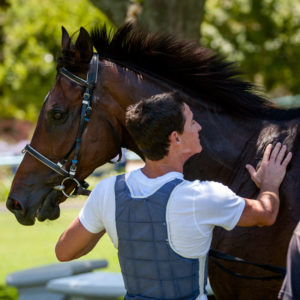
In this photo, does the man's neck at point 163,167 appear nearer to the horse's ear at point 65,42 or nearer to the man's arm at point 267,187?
the man's arm at point 267,187

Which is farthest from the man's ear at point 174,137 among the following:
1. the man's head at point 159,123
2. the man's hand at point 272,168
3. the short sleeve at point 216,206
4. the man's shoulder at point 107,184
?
the man's hand at point 272,168

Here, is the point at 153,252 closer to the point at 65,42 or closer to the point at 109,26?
the point at 65,42

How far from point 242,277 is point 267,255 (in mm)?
182

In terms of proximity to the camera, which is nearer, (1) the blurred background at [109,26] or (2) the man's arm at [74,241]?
(2) the man's arm at [74,241]

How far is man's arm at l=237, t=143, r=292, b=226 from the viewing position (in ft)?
8.83

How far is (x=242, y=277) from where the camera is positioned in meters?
3.18

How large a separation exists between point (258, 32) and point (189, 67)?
18.5 m

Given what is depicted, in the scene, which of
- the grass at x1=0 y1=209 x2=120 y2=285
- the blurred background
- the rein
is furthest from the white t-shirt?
the blurred background

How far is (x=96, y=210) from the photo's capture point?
276 cm

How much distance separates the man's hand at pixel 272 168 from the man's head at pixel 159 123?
51 cm

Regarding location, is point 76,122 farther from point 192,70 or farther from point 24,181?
point 192,70

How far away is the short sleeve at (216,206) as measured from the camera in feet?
8.50

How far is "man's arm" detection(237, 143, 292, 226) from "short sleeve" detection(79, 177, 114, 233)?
0.64 metres

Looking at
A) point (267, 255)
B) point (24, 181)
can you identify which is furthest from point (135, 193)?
point (24, 181)
